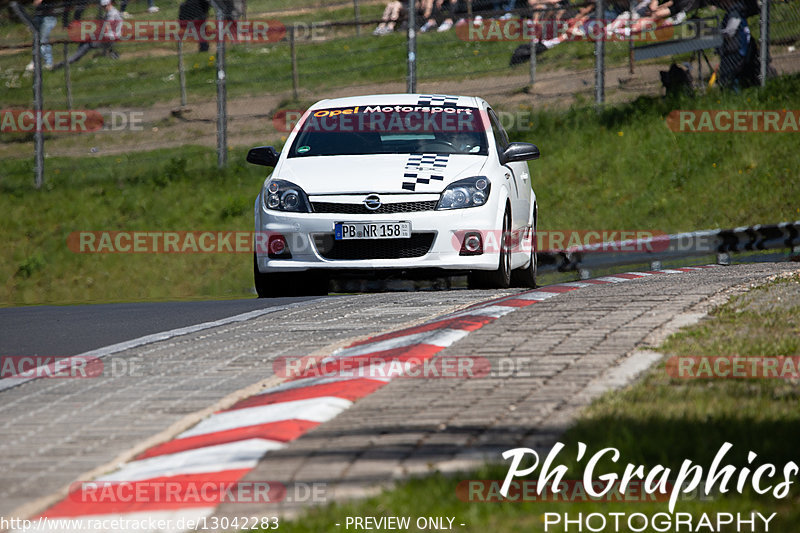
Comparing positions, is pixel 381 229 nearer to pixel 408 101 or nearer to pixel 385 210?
pixel 385 210

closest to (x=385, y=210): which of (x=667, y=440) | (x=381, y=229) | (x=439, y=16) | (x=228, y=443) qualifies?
(x=381, y=229)

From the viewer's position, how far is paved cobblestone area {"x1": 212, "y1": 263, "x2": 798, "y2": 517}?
4.06 metres

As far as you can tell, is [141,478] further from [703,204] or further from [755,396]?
[703,204]

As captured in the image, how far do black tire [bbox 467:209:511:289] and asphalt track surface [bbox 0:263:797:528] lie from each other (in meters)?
1.45

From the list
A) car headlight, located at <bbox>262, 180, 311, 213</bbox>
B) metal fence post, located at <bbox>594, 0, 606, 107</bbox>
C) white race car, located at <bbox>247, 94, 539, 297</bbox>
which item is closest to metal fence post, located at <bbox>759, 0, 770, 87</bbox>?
metal fence post, located at <bbox>594, 0, 606, 107</bbox>

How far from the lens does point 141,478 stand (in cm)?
416

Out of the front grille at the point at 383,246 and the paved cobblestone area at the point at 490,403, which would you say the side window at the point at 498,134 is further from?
the paved cobblestone area at the point at 490,403

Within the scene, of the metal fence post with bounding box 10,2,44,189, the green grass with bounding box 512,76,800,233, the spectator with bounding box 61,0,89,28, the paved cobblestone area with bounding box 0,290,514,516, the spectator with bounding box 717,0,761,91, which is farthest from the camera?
the spectator with bounding box 61,0,89,28

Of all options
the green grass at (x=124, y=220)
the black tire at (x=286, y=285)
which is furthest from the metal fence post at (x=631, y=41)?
the black tire at (x=286, y=285)

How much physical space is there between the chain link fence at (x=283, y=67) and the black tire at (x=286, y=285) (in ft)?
20.7

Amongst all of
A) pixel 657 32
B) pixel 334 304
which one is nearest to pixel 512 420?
pixel 334 304

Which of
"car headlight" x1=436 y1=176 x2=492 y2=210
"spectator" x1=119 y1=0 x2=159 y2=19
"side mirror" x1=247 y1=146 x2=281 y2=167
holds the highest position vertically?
"spectator" x1=119 y1=0 x2=159 y2=19

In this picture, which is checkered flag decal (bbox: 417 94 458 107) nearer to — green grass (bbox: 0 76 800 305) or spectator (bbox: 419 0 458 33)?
green grass (bbox: 0 76 800 305)

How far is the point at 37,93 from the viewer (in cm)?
2034
